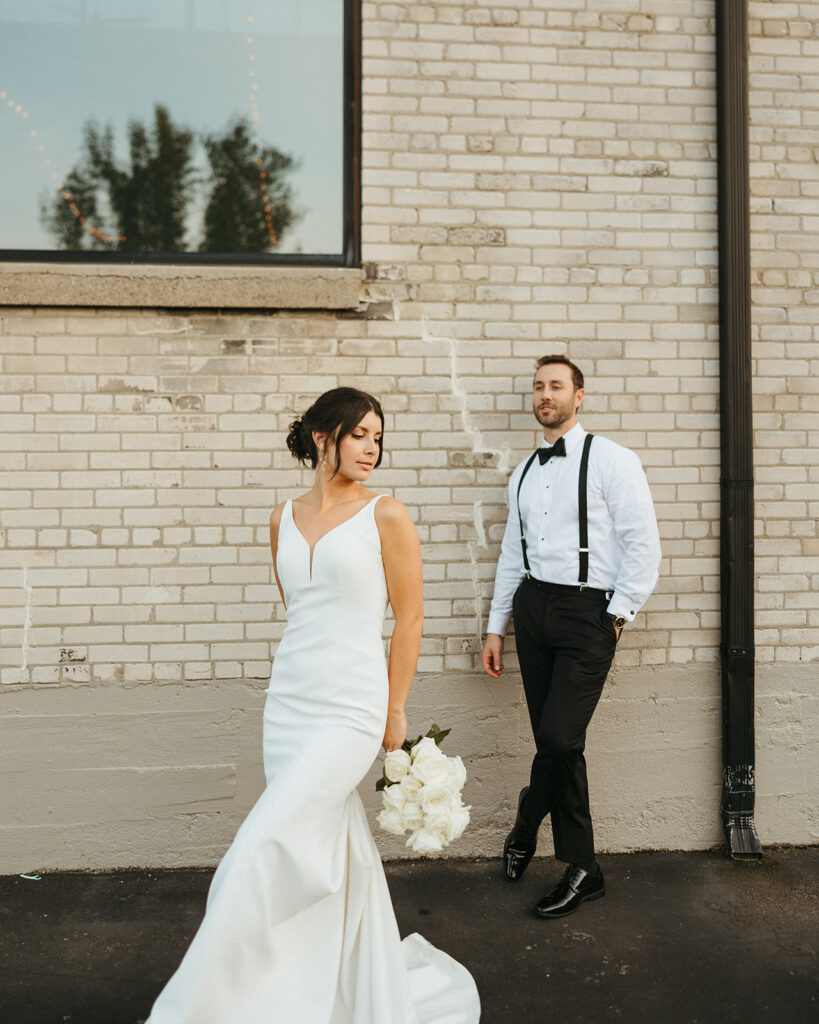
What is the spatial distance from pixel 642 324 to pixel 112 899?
11.7ft

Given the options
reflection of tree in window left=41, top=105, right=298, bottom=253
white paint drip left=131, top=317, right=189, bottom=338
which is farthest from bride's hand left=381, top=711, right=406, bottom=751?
reflection of tree in window left=41, top=105, right=298, bottom=253

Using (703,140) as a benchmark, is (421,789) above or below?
below

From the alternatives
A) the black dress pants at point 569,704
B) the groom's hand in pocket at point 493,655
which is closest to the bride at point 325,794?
the black dress pants at point 569,704

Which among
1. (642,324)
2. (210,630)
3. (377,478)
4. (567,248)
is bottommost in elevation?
(210,630)

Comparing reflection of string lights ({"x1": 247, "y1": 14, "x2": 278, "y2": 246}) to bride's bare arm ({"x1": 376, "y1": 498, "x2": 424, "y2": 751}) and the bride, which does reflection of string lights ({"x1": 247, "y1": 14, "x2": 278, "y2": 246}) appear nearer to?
the bride

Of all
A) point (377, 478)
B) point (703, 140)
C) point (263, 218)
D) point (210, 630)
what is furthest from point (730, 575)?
point (263, 218)

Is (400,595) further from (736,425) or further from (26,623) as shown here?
(736,425)

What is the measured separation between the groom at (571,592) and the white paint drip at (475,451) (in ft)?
1.09

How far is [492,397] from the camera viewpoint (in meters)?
4.07

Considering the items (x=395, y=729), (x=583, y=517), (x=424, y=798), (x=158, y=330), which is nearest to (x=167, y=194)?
(x=158, y=330)

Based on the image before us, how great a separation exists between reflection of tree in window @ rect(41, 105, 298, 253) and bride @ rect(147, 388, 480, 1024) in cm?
183

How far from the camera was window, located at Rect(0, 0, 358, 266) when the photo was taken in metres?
4.05

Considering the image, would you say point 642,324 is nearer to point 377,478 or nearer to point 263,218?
point 377,478

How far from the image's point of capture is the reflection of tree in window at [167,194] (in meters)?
4.06
